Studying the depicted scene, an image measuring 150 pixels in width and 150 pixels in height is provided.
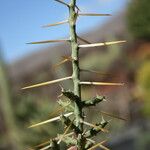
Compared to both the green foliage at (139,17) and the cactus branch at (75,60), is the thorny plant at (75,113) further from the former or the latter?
the green foliage at (139,17)

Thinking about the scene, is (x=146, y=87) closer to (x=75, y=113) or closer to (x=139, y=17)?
(x=139, y=17)

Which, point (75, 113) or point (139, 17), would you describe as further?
point (139, 17)

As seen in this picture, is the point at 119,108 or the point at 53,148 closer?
the point at 53,148

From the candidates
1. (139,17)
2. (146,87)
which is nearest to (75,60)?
(146,87)

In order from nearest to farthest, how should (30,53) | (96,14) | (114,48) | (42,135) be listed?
(96,14), (42,135), (114,48), (30,53)

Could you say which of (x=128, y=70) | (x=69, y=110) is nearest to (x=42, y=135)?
(x=69, y=110)

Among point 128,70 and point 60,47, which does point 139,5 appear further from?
point 60,47

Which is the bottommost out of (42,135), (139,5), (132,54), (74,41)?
(132,54)

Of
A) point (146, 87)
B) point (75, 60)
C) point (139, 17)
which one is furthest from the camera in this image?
point (139, 17)
